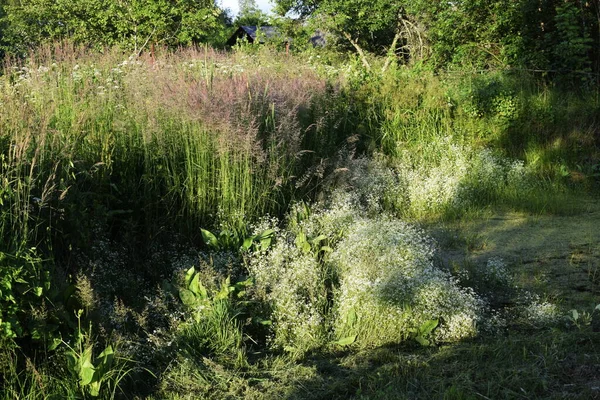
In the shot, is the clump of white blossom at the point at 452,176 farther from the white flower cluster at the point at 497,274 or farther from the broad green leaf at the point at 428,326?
the broad green leaf at the point at 428,326

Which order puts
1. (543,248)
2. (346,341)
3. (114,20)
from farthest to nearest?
(114,20)
(543,248)
(346,341)

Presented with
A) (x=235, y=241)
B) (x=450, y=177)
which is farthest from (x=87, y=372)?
(x=450, y=177)

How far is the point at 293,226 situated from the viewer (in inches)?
198

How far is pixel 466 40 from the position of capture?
31.8ft

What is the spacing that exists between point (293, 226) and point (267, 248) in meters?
0.64

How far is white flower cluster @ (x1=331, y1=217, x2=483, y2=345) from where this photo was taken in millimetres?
3680

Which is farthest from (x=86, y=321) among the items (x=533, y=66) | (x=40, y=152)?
(x=533, y=66)

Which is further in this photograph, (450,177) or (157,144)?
(450,177)

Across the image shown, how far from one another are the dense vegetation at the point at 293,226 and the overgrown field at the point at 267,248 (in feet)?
0.06

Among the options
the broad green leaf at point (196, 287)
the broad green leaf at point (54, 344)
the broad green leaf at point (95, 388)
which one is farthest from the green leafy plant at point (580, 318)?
the broad green leaf at point (54, 344)

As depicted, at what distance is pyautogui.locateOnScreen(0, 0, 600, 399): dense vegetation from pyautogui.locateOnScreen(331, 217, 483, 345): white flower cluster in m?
0.01

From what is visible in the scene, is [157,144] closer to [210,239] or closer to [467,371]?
[210,239]

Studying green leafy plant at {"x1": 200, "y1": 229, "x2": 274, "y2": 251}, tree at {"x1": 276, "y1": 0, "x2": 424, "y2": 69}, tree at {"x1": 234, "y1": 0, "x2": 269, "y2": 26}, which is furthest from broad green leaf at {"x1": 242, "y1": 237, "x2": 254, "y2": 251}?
tree at {"x1": 234, "y1": 0, "x2": 269, "y2": 26}

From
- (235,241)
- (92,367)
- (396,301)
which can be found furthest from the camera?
(235,241)
